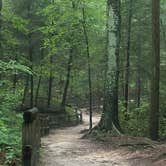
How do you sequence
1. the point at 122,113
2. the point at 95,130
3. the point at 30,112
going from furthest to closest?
the point at 122,113 → the point at 95,130 → the point at 30,112

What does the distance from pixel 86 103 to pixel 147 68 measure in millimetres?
25155

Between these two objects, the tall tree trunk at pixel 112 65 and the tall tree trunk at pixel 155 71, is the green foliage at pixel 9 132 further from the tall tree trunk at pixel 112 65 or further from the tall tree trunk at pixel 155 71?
the tall tree trunk at pixel 155 71

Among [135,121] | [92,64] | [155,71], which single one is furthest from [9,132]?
[92,64]

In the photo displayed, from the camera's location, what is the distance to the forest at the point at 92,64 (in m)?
9.63

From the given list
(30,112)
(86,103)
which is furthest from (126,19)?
(86,103)

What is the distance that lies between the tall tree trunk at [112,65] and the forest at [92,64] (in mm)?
15

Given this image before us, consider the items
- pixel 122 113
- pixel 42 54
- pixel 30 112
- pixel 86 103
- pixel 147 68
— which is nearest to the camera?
pixel 30 112

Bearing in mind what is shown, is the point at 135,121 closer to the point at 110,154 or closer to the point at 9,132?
the point at 110,154

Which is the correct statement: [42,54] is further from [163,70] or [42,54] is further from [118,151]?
[118,151]

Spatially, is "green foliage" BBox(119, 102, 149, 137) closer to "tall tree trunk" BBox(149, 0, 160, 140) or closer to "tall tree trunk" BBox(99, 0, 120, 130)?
"tall tree trunk" BBox(149, 0, 160, 140)

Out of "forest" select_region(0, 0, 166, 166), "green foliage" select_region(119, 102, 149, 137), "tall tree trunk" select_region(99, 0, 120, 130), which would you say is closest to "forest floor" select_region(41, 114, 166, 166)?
"forest" select_region(0, 0, 166, 166)

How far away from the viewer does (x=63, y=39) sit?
2123 centimetres

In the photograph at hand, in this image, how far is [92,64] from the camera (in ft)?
77.2

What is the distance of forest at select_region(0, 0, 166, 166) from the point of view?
9.63 metres
